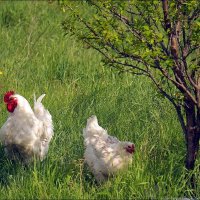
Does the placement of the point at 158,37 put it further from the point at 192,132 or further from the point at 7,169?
the point at 7,169

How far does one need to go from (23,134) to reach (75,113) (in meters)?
1.12

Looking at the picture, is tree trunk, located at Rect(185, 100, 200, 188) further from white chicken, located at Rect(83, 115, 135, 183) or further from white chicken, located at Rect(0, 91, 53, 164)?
white chicken, located at Rect(0, 91, 53, 164)

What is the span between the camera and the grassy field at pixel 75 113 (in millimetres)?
4652

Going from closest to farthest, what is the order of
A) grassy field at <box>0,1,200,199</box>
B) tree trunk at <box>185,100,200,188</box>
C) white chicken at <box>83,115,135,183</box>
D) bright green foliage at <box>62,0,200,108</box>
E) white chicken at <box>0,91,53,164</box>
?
1. bright green foliage at <box>62,0,200,108</box>
2. grassy field at <box>0,1,200,199</box>
3. tree trunk at <box>185,100,200,188</box>
4. white chicken at <box>83,115,135,183</box>
5. white chicken at <box>0,91,53,164</box>

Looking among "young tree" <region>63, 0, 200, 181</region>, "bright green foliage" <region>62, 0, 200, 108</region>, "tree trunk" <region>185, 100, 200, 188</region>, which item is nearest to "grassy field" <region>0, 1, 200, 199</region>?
"tree trunk" <region>185, 100, 200, 188</region>

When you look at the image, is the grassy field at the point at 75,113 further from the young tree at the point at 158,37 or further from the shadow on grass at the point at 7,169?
the young tree at the point at 158,37

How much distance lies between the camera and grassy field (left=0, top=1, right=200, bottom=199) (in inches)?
183

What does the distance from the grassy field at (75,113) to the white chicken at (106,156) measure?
9 cm

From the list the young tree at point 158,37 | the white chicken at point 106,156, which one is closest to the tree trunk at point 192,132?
the young tree at point 158,37

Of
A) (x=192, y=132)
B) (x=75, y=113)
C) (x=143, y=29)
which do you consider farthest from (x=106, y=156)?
(x=75, y=113)

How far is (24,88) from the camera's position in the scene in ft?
22.9

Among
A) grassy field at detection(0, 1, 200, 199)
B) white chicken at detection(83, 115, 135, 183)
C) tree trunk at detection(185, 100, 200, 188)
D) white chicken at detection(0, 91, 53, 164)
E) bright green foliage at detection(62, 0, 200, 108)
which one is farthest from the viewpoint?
white chicken at detection(0, 91, 53, 164)

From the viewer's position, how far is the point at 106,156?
5.04m

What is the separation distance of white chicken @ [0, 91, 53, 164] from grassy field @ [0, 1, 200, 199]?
100 millimetres
